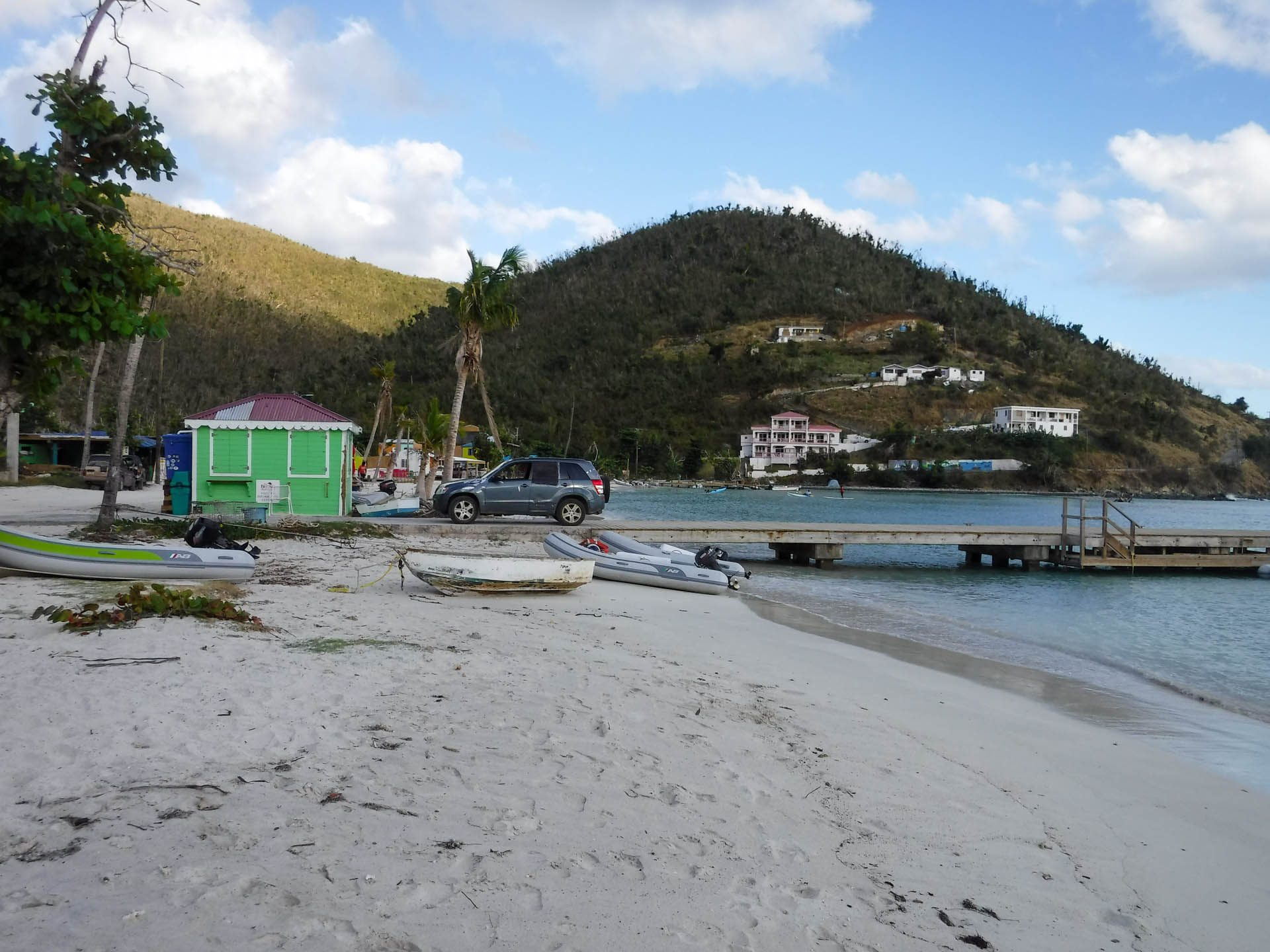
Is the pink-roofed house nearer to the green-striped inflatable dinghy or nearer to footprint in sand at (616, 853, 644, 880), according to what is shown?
the green-striped inflatable dinghy

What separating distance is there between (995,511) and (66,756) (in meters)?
77.2

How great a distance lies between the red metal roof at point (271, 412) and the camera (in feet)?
71.3

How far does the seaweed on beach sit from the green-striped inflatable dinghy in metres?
2.20

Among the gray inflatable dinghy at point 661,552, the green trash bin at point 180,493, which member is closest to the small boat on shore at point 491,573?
the gray inflatable dinghy at point 661,552

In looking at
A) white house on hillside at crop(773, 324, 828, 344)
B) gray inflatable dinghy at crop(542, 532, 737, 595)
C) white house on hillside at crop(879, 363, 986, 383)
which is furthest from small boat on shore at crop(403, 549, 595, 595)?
white house on hillside at crop(773, 324, 828, 344)

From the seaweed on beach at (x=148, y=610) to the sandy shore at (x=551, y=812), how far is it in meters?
0.22

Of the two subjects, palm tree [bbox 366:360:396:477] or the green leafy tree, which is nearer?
the green leafy tree

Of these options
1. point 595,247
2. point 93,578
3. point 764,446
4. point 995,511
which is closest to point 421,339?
point 764,446

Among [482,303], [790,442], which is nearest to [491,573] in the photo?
[482,303]

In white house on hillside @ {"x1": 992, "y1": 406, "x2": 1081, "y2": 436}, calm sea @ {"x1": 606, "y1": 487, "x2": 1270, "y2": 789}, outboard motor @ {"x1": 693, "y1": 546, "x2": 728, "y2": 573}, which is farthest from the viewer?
white house on hillside @ {"x1": 992, "y1": 406, "x2": 1081, "y2": 436}

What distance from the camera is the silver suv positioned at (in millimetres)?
23625

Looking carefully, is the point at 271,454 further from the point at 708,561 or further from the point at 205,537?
the point at 708,561

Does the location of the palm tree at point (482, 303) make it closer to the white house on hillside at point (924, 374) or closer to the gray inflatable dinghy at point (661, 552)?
the gray inflatable dinghy at point (661, 552)

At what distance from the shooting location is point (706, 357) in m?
141
